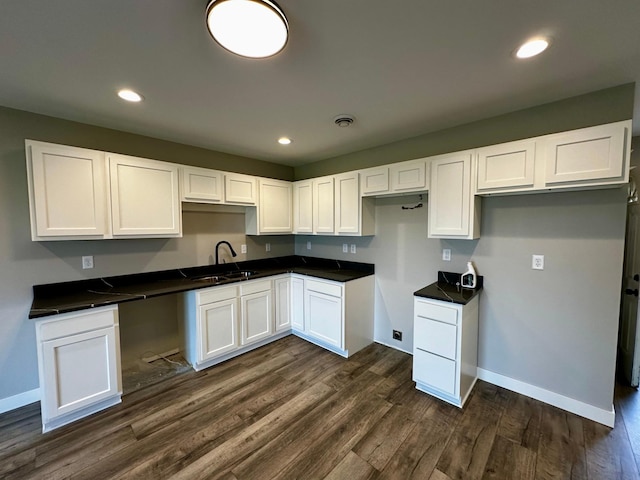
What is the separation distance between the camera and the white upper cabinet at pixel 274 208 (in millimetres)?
3537

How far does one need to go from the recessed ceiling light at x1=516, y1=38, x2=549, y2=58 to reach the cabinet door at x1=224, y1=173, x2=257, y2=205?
2748 mm

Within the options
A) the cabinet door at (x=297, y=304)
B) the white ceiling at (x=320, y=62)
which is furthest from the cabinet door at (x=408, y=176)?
the cabinet door at (x=297, y=304)

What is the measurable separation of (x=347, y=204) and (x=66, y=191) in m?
2.61

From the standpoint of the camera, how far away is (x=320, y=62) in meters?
1.61

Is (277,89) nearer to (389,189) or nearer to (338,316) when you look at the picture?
(389,189)

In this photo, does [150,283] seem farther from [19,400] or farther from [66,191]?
[19,400]

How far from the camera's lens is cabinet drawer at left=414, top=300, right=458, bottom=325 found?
2.21 m

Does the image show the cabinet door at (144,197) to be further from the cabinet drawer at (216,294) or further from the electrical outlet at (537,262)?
the electrical outlet at (537,262)

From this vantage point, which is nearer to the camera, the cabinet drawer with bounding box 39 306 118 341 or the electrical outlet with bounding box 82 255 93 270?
the cabinet drawer with bounding box 39 306 118 341

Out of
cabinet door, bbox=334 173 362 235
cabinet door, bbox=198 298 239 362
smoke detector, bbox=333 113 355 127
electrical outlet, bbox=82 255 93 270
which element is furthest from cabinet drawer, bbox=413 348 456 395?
electrical outlet, bbox=82 255 93 270

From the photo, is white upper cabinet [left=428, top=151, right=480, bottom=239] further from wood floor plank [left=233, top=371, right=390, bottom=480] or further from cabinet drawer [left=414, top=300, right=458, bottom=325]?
wood floor plank [left=233, top=371, right=390, bottom=480]

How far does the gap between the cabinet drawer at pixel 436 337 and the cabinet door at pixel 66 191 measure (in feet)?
9.60

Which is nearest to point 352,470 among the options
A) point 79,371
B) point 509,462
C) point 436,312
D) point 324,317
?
point 509,462

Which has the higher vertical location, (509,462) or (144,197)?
(144,197)
